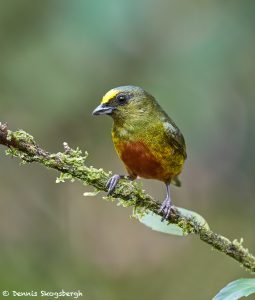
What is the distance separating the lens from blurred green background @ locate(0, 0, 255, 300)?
5.07 m

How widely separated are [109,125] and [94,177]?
3755 mm

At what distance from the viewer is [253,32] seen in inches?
201

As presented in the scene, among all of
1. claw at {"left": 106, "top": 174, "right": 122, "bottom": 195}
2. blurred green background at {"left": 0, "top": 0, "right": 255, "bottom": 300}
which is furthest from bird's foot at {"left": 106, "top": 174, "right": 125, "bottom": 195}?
blurred green background at {"left": 0, "top": 0, "right": 255, "bottom": 300}

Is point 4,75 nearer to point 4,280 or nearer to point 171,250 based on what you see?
point 4,280

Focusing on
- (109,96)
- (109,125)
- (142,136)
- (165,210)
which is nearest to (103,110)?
(109,96)

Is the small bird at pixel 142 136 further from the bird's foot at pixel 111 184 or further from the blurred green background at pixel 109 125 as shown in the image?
the bird's foot at pixel 111 184

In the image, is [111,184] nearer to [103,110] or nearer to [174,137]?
[103,110]

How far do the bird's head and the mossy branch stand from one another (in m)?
1.23

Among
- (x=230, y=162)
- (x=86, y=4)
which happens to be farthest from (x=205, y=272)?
(x=86, y=4)

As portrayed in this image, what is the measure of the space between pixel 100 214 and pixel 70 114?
1.26 meters

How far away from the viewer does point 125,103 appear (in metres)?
4.06

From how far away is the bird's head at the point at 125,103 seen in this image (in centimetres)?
398

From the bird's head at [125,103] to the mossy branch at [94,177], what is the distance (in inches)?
48.2

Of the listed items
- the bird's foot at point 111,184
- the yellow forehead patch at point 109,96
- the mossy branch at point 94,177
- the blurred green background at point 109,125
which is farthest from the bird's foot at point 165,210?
the blurred green background at point 109,125
